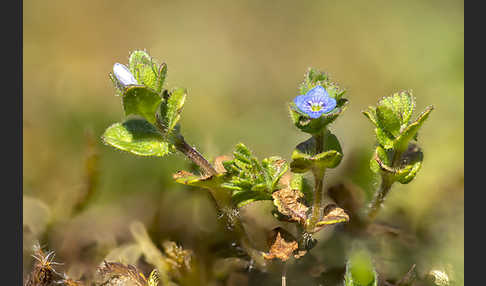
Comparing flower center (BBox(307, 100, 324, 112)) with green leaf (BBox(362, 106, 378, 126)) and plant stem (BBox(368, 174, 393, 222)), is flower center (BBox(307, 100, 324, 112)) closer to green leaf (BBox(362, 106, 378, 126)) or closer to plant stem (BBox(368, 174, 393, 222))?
green leaf (BBox(362, 106, 378, 126))

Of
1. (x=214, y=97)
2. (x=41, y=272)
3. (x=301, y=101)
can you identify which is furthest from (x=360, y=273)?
(x=214, y=97)

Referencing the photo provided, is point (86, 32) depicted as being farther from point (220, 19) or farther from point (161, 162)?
point (161, 162)

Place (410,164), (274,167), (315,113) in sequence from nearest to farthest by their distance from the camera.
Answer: (315,113) < (274,167) < (410,164)

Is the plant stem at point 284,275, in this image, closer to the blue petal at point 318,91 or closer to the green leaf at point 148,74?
the blue petal at point 318,91

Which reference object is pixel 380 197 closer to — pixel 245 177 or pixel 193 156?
pixel 245 177

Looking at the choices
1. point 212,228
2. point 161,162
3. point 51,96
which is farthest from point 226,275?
point 51,96
